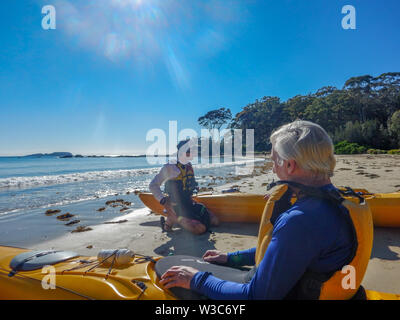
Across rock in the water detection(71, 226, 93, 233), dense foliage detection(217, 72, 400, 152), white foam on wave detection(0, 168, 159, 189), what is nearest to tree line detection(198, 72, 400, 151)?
dense foliage detection(217, 72, 400, 152)

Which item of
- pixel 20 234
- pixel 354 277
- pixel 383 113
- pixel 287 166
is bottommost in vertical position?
pixel 20 234

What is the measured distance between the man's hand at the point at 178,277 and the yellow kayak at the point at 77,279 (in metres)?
0.08

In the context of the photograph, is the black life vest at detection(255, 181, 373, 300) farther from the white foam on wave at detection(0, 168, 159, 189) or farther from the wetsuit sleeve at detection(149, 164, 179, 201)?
the white foam on wave at detection(0, 168, 159, 189)

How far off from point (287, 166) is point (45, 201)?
8.72 meters

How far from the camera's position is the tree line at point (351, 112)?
2925 cm

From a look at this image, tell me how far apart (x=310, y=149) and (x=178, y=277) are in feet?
3.48

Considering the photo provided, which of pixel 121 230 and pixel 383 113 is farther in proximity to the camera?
pixel 383 113

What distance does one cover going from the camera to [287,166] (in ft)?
3.91

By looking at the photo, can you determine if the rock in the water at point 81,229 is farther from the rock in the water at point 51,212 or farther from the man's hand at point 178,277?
the man's hand at point 178,277

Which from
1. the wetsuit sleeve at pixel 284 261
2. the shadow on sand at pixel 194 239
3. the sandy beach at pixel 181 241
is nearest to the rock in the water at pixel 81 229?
the sandy beach at pixel 181 241

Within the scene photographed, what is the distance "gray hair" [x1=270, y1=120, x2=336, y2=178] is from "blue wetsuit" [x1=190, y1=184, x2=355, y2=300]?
11 centimetres

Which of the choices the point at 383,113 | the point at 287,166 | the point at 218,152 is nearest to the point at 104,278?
the point at 287,166

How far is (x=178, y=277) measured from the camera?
141 centimetres
